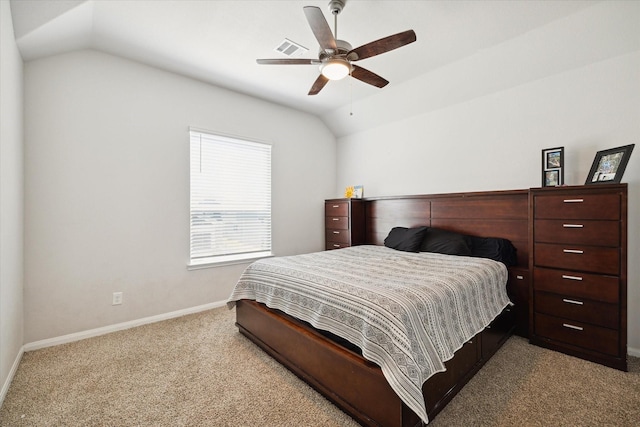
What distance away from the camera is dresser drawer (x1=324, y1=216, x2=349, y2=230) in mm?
4238

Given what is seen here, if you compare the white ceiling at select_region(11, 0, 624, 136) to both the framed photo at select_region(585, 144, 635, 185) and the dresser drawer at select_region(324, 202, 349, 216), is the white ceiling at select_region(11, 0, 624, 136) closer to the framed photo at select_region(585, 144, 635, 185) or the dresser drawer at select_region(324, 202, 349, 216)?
the framed photo at select_region(585, 144, 635, 185)

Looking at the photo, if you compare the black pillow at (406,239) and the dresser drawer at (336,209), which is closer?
the black pillow at (406,239)

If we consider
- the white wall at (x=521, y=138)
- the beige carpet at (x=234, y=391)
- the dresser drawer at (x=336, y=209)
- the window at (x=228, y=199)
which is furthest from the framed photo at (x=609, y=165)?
the window at (x=228, y=199)

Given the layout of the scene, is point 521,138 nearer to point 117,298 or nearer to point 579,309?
point 579,309

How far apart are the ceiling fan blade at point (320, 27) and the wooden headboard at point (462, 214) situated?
2.25m

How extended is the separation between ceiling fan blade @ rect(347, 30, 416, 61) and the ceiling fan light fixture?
0.23 ft

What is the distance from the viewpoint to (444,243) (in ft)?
10.0

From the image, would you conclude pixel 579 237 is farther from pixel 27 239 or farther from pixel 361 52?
pixel 27 239

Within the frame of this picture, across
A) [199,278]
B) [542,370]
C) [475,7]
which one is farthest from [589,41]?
[199,278]

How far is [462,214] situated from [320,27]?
2.52 metres

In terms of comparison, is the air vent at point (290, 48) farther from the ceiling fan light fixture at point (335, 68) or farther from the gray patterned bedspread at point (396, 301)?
the gray patterned bedspread at point (396, 301)

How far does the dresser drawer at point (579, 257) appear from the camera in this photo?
6.92ft

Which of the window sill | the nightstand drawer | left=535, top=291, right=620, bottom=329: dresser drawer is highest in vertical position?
the nightstand drawer

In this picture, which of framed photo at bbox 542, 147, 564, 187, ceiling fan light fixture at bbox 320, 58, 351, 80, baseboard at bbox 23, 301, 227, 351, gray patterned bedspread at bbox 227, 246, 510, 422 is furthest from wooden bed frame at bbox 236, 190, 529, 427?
ceiling fan light fixture at bbox 320, 58, 351, 80
